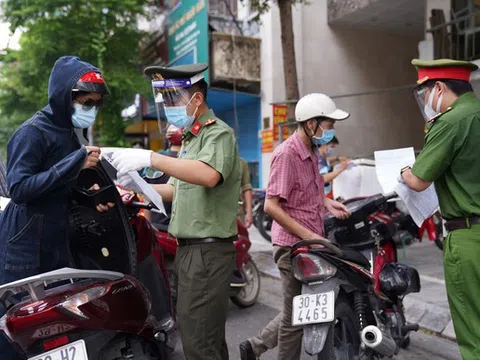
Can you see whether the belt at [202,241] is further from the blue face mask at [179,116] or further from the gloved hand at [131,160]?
the blue face mask at [179,116]

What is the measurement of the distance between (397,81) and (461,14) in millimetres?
5131

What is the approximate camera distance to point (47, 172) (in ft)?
6.84

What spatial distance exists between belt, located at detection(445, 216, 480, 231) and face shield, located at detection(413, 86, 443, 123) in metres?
0.52

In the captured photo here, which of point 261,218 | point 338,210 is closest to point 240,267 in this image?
point 338,210

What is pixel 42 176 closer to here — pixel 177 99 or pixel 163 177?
pixel 177 99

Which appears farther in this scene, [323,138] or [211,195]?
[323,138]

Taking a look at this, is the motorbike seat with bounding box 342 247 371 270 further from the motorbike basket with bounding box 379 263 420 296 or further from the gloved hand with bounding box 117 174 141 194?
the gloved hand with bounding box 117 174 141 194

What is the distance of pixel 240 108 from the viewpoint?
12820mm

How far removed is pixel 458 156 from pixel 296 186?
916 millimetres

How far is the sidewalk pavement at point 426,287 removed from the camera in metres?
4.19

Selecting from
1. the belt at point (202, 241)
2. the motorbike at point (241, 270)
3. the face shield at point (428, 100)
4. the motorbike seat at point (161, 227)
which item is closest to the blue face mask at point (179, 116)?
the belt at point (202, 241)

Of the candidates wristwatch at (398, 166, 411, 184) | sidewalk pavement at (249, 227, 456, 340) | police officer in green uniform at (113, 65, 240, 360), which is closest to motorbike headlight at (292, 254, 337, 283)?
police officer in green uniform at (113, 65, 240, 360)

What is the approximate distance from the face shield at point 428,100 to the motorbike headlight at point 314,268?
0.92 meters

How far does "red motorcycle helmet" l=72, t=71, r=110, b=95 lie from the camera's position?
227 cm
